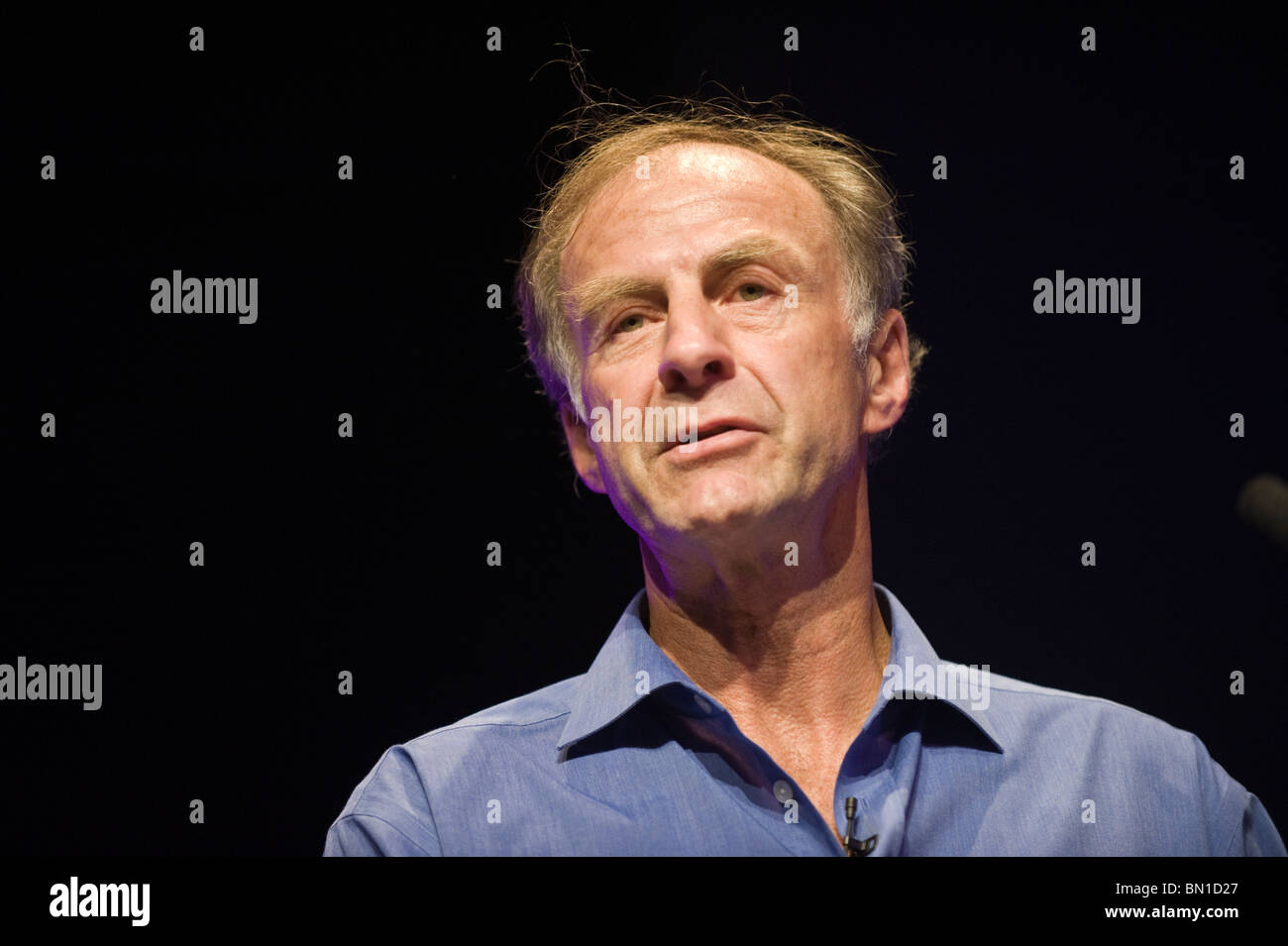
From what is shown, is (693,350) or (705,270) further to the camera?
(705,270)

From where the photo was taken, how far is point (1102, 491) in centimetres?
259

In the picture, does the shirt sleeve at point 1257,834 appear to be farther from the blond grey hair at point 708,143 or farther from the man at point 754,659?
the blond grey hair at point 708,143

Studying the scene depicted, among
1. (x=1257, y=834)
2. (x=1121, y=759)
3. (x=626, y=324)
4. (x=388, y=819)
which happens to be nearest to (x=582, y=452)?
(x=626, y=324)

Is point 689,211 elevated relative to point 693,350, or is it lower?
elevated

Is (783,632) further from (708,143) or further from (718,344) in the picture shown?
(708,143)

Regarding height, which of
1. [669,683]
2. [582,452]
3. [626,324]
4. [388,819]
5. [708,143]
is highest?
[708,143]

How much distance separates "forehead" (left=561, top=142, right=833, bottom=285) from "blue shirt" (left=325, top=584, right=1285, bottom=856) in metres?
0.74

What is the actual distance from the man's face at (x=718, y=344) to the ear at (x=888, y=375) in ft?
0.25

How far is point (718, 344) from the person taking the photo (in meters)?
2.21

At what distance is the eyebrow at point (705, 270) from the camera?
7.57ft

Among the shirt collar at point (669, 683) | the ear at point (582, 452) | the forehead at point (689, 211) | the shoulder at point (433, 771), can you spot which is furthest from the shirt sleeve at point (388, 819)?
the forehead at point (689, 211)

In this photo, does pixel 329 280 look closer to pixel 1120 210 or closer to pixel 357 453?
pixel 357 453

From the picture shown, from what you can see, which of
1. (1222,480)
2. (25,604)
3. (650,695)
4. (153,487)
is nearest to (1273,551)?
(1222,480)

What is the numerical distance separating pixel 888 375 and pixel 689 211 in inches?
22.0
